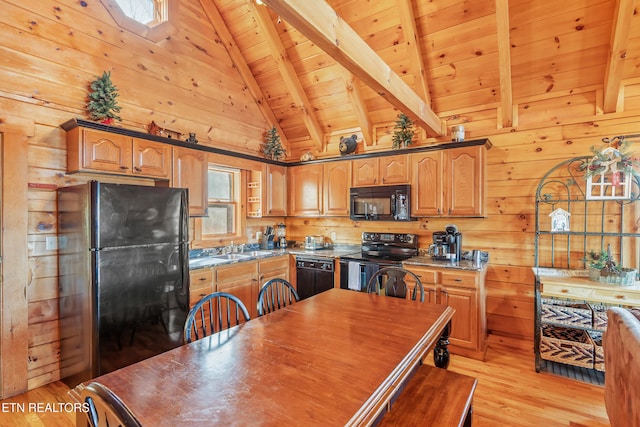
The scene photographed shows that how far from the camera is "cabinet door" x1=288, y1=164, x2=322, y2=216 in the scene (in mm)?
4562

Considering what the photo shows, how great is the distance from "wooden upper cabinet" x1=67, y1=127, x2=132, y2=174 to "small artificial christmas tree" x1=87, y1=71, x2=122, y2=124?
0.73 feet

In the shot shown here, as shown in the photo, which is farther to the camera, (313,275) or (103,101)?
(313,275)

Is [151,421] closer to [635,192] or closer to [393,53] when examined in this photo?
[393,53]

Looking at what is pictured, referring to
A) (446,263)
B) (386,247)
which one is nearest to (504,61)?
(446,263)

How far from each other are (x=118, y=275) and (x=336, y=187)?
2777mm

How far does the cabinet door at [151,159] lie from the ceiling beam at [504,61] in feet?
10.9

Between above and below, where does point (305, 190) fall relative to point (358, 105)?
below

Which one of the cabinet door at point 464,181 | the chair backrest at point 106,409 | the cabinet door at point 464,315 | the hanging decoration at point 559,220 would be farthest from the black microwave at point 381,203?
the chair backrest at point 106,409

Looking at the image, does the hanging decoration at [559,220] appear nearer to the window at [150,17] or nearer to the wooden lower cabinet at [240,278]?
the wooden lower cabinet at [240,278]

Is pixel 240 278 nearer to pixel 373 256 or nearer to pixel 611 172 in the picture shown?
pixel 373 256

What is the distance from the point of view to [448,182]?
3.51 m

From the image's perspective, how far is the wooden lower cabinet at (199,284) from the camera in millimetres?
3162

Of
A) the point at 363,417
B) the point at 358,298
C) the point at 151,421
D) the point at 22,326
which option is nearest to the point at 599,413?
the point at 358,298

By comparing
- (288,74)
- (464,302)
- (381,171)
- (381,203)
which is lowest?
(464,302)
